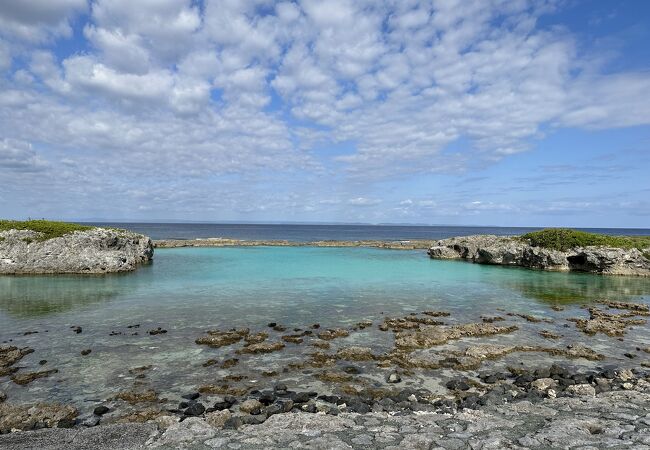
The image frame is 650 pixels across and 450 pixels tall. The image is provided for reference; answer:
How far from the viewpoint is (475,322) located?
77.3 ft

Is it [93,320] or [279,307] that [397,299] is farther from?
[93,320]

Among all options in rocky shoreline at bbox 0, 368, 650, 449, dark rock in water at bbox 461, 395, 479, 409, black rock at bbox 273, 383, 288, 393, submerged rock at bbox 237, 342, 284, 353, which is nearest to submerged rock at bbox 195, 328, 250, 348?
submerged rock at bbox 237, 342, 284, 353

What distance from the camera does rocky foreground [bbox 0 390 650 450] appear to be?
9.12 meters

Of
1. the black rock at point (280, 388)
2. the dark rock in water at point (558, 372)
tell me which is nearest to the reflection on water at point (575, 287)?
the dark rock in water at point (558, 372)

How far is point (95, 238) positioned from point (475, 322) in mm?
41590

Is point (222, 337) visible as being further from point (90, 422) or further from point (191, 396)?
point (90, 422)

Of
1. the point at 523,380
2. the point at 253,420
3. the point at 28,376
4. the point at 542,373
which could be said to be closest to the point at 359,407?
the point at 253,420

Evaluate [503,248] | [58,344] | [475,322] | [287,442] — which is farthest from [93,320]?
[503,248]

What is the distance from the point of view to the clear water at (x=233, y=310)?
594 inches

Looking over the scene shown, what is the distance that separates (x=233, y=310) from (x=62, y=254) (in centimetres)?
2834

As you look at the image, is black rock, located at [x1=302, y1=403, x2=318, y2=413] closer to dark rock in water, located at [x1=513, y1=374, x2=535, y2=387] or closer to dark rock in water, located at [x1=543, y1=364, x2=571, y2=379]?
dark rock in water, located at [x1=513, y1=374, x2=535, y2=387]

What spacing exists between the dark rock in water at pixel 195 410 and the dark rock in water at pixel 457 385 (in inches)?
323

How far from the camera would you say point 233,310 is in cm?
2573

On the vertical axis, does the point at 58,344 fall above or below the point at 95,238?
below
